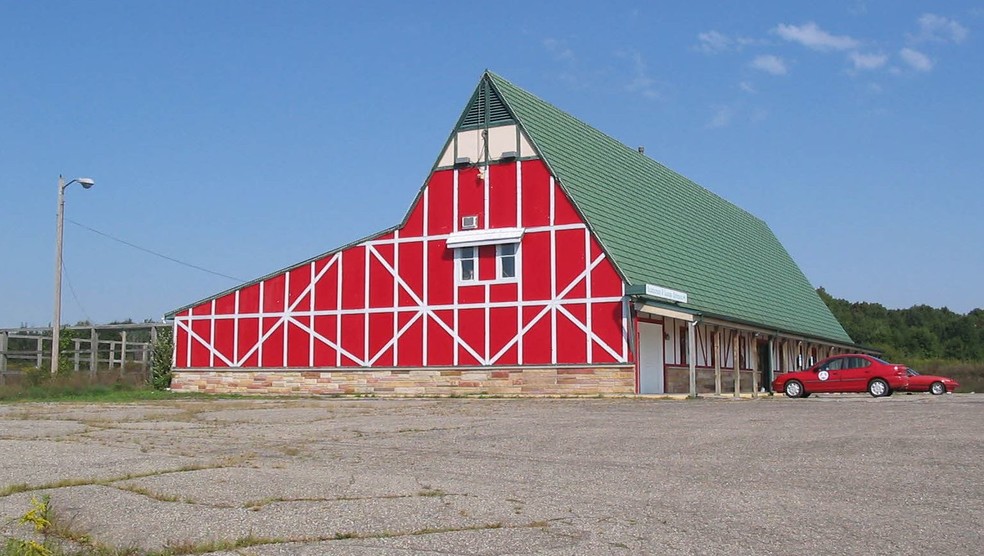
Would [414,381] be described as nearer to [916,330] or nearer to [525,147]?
[525,147]

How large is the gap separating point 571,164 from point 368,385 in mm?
10079

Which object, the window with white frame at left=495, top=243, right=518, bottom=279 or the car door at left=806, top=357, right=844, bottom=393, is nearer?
the car door at left=806, top=357, right=844, bottom=393

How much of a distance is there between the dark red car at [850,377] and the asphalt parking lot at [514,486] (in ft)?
47.2

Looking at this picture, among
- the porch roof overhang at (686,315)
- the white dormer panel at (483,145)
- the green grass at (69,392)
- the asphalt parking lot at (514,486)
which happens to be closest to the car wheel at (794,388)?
the porch roof overhang at (686,315)

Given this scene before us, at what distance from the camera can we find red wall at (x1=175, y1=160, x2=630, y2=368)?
30.3 metres

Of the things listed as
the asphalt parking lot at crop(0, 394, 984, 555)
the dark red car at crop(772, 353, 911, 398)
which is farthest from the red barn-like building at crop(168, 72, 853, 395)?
the asphalt parking lot at crop(0, 394, 984, 555)

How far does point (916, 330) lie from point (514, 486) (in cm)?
7613

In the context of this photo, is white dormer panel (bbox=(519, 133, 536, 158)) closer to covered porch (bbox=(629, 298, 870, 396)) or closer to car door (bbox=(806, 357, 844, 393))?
covered porch (bbox=(629, 298, 870, 396))

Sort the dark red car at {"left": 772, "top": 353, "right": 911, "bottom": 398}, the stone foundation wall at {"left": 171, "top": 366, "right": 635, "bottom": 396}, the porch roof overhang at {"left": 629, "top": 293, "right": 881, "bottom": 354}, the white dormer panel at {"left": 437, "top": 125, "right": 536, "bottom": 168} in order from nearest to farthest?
the porch roof overhang at {"left": 629, "top": 293, "right": 881, "bottom": 354}
the stone foundation wall at {"left": 171, "top": 366, "right": 635, "bottom": 396}
the dark red car at {"left": 772, "top": 353, "right": 911, "bottom": 398}
the white dormer panel at {"left": 437, "top": 125, "right": 536, "bottom": 168}

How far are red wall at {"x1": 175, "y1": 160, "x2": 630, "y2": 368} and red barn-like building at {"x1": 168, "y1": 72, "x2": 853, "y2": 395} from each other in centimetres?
5

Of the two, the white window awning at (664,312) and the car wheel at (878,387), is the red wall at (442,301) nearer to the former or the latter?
the white window awning at (664,312)

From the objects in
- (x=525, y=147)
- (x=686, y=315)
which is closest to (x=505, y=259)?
(x=525, y=147)

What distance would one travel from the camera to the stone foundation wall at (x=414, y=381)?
1164 inches

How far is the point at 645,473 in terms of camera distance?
396 inches
